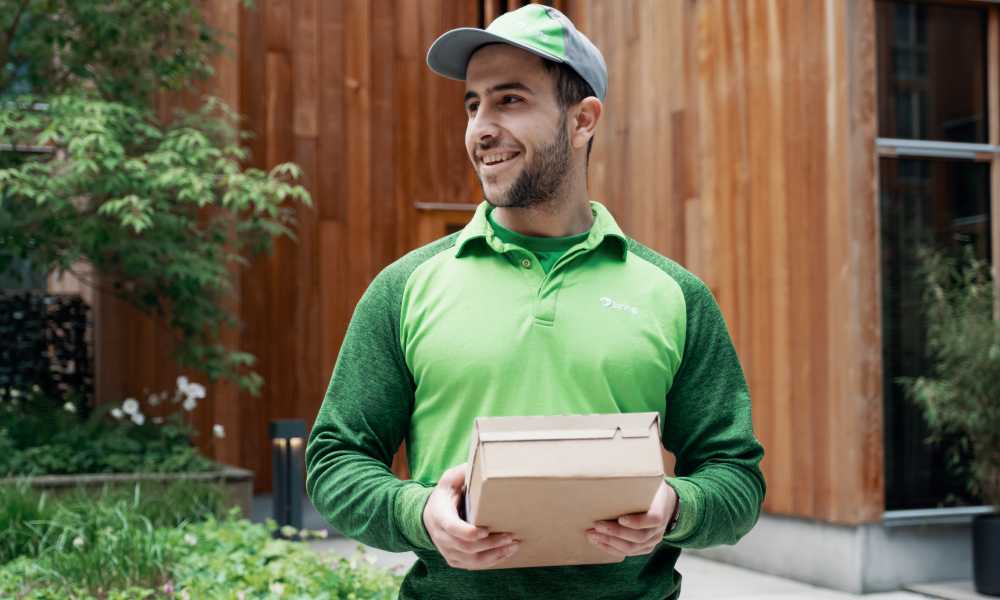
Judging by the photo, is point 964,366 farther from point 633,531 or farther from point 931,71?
point 633,531

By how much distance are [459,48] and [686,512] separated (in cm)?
78

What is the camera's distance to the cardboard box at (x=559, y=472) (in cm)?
152

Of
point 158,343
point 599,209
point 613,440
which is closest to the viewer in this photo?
point 613,440

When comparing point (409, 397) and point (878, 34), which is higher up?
point (878, 34)

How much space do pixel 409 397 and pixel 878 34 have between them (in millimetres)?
6206

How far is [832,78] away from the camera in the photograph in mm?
7375

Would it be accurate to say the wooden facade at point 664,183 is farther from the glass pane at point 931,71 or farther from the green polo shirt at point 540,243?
the green polo shirt at point 540,243

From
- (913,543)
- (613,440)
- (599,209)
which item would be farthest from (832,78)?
(613,440)

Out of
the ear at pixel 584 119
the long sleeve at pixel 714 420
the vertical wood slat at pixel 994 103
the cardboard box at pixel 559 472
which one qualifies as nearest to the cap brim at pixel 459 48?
the ear at pixel 584 119

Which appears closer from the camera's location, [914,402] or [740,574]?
[914,402]

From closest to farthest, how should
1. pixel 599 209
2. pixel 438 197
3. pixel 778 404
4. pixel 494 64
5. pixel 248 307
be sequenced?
pixel 494 64 → pixel 599 209 → pixel 778 404 → pixel 248 307 → pixel 438 197

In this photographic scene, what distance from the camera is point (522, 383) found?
1875mm

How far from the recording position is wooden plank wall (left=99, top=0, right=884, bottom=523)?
7305mm

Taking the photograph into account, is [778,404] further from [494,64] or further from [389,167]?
[494,64]
